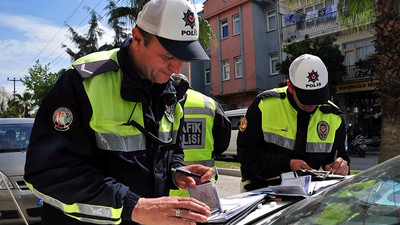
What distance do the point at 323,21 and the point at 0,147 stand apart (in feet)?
51.7

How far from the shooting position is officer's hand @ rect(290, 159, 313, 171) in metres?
2.28

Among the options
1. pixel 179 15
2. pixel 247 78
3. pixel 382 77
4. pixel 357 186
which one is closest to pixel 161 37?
pixel 179 15

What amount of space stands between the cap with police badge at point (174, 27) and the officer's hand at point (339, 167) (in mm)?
1512

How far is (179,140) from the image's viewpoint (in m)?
1.78

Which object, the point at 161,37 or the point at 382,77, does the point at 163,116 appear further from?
the point at 382,77

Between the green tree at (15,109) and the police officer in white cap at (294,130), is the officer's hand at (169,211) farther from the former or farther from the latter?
the green tree at (15,109)

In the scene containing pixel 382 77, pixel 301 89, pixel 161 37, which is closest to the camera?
pixel 161 37

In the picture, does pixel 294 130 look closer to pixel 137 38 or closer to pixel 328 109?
pixel 328 109

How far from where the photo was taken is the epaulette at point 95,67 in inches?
52.5

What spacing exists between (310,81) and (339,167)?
0.65 metres

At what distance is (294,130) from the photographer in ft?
8.16

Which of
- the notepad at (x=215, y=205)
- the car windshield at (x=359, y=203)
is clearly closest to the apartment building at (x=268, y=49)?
the car windshield at (x=359, y=203)

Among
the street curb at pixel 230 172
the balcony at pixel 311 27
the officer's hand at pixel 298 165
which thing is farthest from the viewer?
the balcony at pixel 311 27

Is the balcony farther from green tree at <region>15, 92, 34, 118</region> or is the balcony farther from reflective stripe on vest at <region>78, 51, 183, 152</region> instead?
green tree at <region>15, 92, 34, 118</region>
